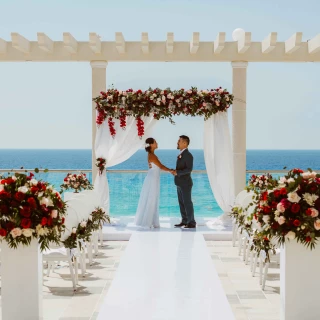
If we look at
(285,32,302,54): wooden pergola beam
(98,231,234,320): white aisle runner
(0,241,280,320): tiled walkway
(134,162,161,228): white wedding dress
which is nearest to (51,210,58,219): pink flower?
(98,231,234,320): white aisle runner

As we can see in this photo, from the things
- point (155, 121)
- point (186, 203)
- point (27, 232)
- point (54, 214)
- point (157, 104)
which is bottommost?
point (186, 203)

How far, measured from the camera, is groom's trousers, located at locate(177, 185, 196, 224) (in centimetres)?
1049

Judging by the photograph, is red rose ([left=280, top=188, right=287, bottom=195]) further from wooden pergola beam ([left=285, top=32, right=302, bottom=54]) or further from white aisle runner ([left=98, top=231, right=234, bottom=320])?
wooden pergola beam ([left=285, top=32, right=302, bottom=54])

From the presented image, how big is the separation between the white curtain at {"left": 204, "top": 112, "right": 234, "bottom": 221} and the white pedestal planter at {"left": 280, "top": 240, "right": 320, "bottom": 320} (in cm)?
619

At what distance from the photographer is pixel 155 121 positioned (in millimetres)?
10891

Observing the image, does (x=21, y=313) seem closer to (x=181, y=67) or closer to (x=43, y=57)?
(x=43, y=57)

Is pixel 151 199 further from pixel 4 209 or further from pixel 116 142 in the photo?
pixel 4 209

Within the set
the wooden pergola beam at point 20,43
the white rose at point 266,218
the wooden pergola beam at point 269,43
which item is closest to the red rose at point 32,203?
the white rose at point 266,218

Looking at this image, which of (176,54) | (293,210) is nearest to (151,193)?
(176,54)

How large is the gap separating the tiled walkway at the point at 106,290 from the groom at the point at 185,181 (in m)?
1.95

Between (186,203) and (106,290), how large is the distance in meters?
4.03

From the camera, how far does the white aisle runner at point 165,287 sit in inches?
171

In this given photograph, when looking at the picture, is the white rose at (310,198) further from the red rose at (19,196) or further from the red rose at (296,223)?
the red rose at (19,196)

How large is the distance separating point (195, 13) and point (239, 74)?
25.6m
